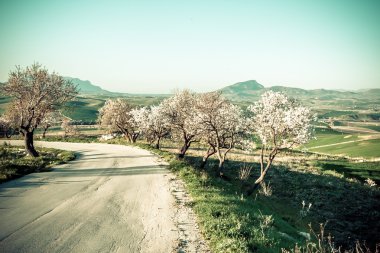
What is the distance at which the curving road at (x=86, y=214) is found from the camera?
1017 cm

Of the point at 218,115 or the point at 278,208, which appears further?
the point at 218,115

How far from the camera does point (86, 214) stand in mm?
13109

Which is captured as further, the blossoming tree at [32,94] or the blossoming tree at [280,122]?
the blossoming tree at [32,94]

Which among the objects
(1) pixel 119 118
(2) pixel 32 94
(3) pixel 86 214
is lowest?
(3) pixel 86 214

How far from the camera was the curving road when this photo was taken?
10172mm

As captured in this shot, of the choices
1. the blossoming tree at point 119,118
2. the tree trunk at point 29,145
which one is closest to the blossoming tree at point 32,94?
the tree trunk at point 29,145

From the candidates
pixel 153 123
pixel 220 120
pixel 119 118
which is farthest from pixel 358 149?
pixel 119 118

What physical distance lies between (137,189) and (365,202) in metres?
29.7

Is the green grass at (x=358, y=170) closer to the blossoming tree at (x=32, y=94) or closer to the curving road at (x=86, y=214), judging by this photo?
the curving road at (x=86, y=214)

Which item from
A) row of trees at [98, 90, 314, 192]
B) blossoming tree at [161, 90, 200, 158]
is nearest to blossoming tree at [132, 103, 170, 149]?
row of trees at [98, 90, 314, 192]

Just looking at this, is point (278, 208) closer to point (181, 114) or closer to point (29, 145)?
point (181, 114)

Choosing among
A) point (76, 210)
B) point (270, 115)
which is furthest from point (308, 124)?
point (76, 210)

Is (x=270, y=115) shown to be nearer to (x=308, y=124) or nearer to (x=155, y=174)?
(x=308, y=124)

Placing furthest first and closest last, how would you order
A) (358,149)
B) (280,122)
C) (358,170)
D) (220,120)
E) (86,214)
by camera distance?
(358,149) → (358,170) → (220,120) → (280,122) → (86,214)
